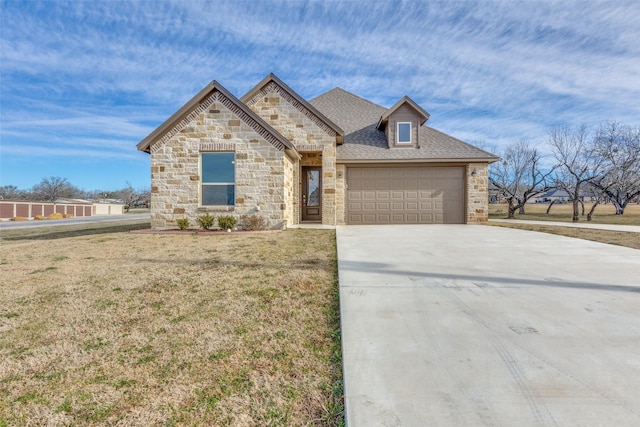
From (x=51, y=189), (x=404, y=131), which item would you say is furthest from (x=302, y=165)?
(x=51, y=189)

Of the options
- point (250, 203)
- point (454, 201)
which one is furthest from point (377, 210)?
point (250, 203)

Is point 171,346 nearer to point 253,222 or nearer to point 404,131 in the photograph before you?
point 253,222

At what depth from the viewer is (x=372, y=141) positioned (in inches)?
600

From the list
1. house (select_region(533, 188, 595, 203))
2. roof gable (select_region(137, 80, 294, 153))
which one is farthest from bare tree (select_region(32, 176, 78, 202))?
house (select_region(533, 188, 595, 203))

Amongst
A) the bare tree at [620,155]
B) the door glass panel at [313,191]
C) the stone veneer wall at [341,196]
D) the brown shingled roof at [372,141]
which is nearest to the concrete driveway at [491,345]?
the stone veneer wall at [341,196]

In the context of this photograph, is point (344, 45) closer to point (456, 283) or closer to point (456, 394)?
point (456, 283)

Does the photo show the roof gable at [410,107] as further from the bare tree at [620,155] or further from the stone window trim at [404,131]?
the bare tree at [620,155]

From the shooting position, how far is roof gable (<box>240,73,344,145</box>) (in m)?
13.3

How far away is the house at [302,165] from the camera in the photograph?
1128cm

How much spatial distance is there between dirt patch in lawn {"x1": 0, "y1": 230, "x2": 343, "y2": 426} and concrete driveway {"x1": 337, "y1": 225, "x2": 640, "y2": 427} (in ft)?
1.13

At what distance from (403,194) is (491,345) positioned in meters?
12.2

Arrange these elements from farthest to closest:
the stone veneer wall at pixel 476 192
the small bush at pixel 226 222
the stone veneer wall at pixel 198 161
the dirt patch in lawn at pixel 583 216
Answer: the dirt patch in lawn at pixel 583 216
the stone veneer wall at pixel 476 192
the stone veneer wall at pixel 198 161
the small bush at pixel 226 222

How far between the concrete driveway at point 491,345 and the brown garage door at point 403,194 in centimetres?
899

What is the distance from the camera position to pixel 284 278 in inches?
188
